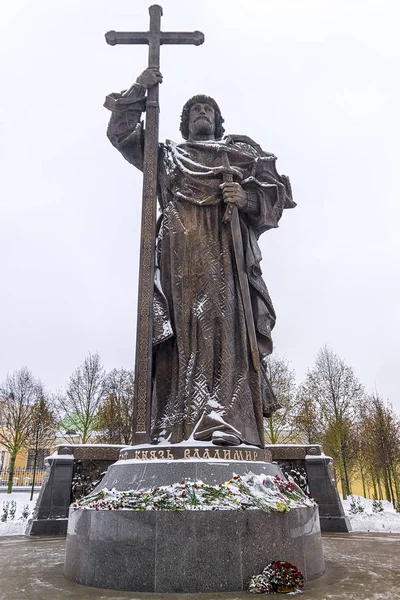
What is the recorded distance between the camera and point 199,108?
8.20 meters

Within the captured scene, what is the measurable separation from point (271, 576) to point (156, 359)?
3322 mm

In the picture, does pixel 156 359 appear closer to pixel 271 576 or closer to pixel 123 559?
pixel 123 559

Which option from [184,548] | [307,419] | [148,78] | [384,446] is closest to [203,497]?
[184,548]

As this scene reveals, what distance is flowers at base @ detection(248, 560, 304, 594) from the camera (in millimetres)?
4504

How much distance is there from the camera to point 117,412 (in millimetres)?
35562

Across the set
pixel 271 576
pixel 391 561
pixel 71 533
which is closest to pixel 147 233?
pixel 71 533

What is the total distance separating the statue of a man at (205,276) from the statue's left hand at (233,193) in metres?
0.02

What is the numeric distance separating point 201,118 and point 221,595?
6883mm

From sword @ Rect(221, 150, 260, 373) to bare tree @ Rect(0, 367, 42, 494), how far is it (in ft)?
107

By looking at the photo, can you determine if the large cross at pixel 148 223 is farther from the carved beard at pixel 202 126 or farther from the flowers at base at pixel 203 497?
the flowers at base at pixel 203 497

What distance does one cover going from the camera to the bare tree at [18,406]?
3594 cm

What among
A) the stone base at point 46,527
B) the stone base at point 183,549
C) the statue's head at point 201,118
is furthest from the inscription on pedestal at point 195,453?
the stone base at point 46,527

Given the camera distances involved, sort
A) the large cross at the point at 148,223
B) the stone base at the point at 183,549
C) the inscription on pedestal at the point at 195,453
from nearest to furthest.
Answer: the stone base at the point at 183,549, the inscription on pedestal at the point at 195,453, the large cross at the point at 148,223

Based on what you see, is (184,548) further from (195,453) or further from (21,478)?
(21,478)
